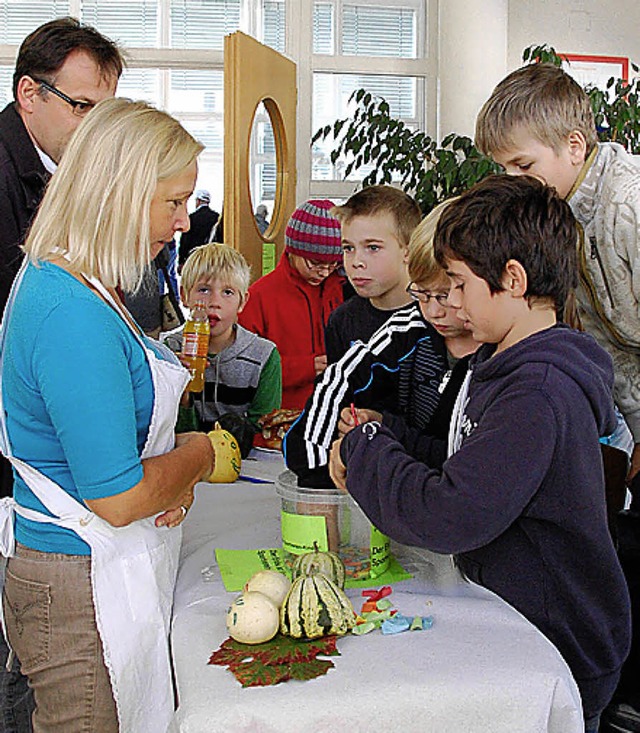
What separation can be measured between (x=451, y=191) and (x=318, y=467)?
Answer: 2.58 metres

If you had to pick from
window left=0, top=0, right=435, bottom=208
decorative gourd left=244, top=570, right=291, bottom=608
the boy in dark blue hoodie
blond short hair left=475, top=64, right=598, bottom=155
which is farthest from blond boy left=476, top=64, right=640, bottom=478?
window left=0, top=0, right=435, bottom=208

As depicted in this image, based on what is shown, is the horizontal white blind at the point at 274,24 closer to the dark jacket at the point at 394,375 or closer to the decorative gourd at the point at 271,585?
the dark jacket at the point at 394,375

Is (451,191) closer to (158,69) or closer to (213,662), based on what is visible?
(158,69)

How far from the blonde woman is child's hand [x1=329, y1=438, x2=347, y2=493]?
0.24 metres

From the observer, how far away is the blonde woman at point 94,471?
1.25 m

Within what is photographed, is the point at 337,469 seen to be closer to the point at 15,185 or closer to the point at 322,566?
the point at 322,566

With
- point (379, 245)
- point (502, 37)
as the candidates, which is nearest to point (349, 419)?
point (379, 245)

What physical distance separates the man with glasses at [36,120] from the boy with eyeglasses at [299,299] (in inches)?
46.5

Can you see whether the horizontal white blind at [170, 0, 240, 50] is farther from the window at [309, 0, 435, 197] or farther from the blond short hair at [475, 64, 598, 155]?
the blond short hair at [475, 64, 598, 155]

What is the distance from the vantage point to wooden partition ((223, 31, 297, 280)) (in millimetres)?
3883

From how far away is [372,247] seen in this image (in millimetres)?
2154

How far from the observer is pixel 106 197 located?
1279mm

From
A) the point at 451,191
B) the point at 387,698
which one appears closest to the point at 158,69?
the point at 451,191

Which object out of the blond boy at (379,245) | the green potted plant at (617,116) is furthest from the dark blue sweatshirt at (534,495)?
the green potted plant at (617,116)
